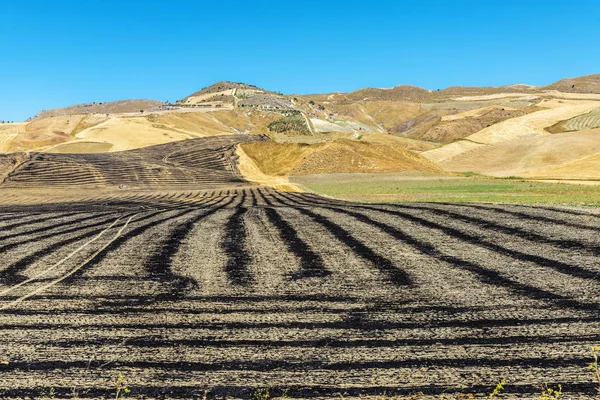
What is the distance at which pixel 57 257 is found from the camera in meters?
14.0

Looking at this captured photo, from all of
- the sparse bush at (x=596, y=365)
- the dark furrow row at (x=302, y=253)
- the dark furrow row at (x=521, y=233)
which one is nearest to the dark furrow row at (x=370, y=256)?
the dark furrow row at (x=302, y=253)

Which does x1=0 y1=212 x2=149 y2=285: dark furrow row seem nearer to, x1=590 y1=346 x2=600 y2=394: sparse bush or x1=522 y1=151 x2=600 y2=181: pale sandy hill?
x1=590 y1=346 x2=600 y2=394: sparse bush

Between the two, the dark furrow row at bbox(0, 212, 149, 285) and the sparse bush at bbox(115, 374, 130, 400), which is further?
the dark furrow row at bbox(0, 212, 149, 285)

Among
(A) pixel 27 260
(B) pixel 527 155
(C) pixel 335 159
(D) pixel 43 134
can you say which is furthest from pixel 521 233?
(D) pixel 43 134

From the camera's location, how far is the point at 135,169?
68375 millimetres

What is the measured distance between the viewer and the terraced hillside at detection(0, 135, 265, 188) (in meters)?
60.6

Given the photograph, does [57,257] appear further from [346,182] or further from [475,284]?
[346,182]

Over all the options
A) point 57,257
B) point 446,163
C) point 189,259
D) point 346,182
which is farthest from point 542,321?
point 446,163

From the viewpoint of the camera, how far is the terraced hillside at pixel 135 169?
60.6 m

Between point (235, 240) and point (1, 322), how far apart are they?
27.9 ft

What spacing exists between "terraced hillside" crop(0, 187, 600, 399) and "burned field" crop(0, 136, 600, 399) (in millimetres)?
39

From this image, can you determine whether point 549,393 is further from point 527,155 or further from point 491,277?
point 527,155

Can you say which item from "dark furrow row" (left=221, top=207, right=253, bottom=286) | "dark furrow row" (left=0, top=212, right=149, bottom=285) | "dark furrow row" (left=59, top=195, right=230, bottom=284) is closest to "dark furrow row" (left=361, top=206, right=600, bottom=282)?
"dark furrow row" (left=221, top=207, right=253, bottom=286)

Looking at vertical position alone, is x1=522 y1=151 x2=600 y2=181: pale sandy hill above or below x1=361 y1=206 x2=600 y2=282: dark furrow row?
above
